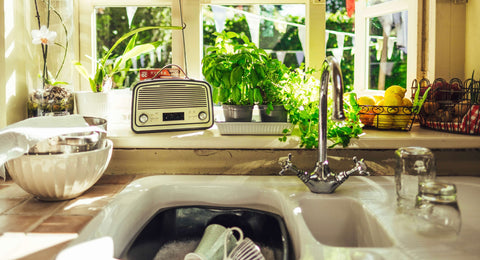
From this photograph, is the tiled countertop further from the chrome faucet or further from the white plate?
the chrome faucet

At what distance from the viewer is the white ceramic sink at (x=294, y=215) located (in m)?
0.80

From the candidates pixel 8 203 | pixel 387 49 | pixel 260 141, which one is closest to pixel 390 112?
pixel 260 141

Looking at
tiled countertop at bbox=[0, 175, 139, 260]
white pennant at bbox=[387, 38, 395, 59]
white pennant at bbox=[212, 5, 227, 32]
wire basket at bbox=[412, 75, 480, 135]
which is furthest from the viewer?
white pennant at bbox=[387, 38, 395, 59]

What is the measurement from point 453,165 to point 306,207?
21.6 inches

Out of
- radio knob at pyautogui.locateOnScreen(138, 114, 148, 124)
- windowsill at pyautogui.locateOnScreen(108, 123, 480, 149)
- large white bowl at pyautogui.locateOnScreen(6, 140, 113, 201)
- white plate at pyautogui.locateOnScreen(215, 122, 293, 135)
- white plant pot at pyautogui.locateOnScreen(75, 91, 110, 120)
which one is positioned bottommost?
large white bowl at pyautogui.locateOnScreen(6, 140, 113, 201)

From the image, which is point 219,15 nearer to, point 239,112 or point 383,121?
point 239,112

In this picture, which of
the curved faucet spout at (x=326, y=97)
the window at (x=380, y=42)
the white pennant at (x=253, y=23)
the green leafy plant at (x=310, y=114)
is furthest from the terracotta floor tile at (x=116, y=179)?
the window at (x=380, y=42)

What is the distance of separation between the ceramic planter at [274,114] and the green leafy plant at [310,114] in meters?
0.03

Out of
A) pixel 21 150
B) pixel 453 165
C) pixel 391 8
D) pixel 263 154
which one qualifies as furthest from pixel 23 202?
pixel 391 8

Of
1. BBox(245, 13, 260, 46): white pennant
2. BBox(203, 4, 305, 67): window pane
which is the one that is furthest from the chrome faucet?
BBox(203, 4, 305, 67): window pane

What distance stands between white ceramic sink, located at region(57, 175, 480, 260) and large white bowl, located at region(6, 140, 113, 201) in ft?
0.34

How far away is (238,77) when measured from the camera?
51.8 inches

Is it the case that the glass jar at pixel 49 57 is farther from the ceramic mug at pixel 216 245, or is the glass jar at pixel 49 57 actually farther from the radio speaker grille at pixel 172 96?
the ceramic mug at pixel 216 245

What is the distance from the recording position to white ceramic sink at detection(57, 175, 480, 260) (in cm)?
80
